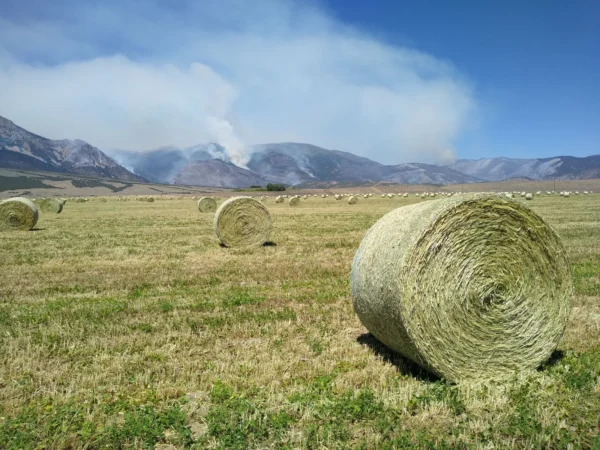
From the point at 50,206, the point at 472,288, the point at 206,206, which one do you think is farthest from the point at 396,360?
the point at 50,206

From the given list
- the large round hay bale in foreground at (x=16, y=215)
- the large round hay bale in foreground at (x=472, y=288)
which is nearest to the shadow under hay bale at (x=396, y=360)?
the large round hay bale in foreground at (x=472, y=288)

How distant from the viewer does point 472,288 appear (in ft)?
19.6

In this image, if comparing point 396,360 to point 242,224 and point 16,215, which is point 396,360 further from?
point 16,215

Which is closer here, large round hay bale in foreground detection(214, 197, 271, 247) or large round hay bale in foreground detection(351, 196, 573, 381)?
large round hay bale in foreground detection(351, 196, 573, 381)

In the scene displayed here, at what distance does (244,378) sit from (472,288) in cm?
303

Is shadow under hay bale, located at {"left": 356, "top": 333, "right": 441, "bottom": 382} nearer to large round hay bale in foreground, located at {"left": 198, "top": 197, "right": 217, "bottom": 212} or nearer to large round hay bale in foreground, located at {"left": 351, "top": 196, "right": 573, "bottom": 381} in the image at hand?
large round hay bale in foreground, located at {"left": 351, "top": 196, "right": 573, "bottom": 381}

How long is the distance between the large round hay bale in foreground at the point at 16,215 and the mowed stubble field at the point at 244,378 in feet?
46.9

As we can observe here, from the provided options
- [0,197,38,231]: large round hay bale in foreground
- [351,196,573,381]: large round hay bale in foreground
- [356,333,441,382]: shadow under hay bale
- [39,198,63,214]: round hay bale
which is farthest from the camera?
[39,198,63,214]: round hay bale

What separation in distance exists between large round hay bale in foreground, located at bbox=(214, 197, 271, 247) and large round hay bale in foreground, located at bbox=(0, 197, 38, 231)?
11.9 m

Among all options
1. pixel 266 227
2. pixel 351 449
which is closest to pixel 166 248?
pixel 266 227

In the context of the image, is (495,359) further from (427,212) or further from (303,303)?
(303,303)

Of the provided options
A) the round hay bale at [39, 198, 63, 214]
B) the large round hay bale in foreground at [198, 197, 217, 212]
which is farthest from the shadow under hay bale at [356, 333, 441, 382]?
the round hay bale at [39, 198, 63, 214]

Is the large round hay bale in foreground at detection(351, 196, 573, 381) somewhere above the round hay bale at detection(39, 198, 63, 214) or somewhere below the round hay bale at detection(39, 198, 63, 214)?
above

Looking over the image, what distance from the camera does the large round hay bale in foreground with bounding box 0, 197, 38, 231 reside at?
2362cm
